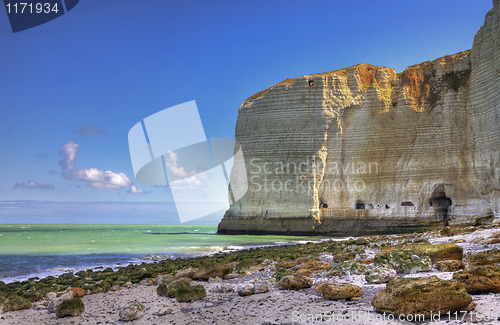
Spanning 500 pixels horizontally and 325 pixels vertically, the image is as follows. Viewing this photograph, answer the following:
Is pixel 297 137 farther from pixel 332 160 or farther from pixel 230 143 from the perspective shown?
pixel 230 143

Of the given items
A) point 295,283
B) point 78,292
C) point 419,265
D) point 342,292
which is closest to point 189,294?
point 295,283

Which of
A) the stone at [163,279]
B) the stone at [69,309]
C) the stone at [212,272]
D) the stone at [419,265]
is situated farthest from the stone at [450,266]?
the stone at [69,309]

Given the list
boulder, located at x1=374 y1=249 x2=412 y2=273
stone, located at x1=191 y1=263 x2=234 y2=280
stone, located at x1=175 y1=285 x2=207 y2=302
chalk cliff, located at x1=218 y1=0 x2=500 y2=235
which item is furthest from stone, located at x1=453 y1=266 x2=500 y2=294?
chalk cliff, located at x1=218 y1=0 x2=500 y2=235

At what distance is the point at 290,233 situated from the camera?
1121 inches

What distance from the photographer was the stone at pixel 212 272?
7.42 meters

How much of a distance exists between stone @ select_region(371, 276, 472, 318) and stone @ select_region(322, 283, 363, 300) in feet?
2.35

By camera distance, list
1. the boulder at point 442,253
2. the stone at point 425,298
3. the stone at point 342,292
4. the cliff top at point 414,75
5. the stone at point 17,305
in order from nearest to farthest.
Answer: the stone at point 425,298 < the stone at point 342,292 < the stone at point 17,305 < the boulder at point 442,253 < the cliff top at point 414,75

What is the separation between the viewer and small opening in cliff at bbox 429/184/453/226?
26.9 metres

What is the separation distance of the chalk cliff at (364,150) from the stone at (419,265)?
22.6 metres

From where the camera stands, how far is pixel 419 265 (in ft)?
18.2

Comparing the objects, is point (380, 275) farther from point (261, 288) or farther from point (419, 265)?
point (261, 288)

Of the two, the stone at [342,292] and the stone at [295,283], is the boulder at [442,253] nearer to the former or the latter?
the stone at [295,283]

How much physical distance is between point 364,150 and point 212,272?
25637 millimetres

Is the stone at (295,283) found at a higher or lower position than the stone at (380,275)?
lower
